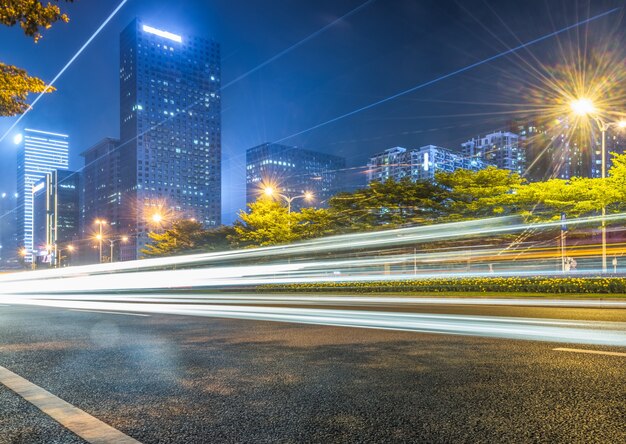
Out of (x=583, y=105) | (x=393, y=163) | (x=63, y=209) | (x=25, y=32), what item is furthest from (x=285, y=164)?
(x=25, y=32)

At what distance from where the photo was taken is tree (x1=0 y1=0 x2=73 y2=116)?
356 inches

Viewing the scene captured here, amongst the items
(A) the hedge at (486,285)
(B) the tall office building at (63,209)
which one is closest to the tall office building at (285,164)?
(B) the tall office building at (63,209)

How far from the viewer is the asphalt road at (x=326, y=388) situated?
11.9ft

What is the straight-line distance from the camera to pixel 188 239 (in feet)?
214

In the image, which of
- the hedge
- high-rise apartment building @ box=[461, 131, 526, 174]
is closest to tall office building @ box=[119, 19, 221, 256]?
high-rise apartment building @ box=[461, 131, 526, 174]

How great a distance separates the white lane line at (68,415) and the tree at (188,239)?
5483cm

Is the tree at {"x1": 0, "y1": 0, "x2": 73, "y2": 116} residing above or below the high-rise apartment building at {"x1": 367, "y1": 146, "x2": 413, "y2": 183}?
below

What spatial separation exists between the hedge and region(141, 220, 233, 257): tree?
106 feet

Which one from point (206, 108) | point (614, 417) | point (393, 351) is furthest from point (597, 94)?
point (206, 108)

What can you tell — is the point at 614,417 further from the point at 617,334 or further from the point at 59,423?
the point at 617,334

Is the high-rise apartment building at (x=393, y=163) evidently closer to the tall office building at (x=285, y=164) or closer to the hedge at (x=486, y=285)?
the hedge at (x=486, y=285)

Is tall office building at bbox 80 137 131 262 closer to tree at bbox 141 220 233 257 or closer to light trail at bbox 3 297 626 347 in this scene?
tree at bbox 141 220 233 257

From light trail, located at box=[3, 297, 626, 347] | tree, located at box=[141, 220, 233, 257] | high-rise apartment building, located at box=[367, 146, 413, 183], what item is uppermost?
high-rise apartment building, located at box=[367, 146, 413, 183]

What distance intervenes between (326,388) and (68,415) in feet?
7.99
